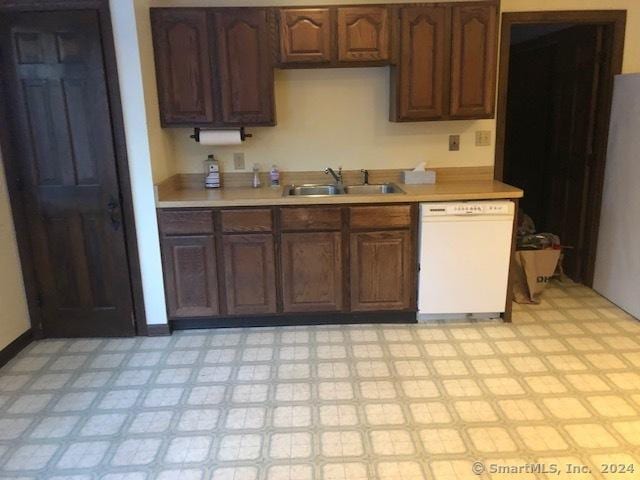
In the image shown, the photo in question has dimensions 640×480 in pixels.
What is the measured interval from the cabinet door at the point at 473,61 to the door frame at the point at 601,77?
33 cm

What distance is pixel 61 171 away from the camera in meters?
3.16

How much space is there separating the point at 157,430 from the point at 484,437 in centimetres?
153

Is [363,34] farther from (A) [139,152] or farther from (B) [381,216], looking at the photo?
(A) [139,152]

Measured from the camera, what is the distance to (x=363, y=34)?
332 cm

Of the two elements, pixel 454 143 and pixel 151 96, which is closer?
pixel 151 96

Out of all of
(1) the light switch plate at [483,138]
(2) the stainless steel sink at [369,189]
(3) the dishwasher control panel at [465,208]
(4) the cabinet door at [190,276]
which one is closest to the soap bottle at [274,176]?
(2) the stainless steel sink at [369,189]

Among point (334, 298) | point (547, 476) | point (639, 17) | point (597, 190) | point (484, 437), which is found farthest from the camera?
point (597, 190)

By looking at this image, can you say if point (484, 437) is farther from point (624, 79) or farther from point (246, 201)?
point (624, 79)

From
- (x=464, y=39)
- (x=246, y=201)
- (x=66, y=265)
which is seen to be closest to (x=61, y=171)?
(x=66, y=265)

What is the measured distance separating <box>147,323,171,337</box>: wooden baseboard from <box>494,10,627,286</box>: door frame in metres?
2.73

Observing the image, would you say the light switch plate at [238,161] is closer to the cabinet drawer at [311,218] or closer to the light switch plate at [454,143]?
the cabinet drawer at [311,218]

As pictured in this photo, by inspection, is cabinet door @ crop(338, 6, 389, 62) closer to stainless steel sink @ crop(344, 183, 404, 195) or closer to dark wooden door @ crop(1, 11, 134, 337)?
stainless steel sink @ crop(344, 183, 404, 195)

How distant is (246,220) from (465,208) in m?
1.43

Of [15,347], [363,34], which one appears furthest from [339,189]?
[15,347]
